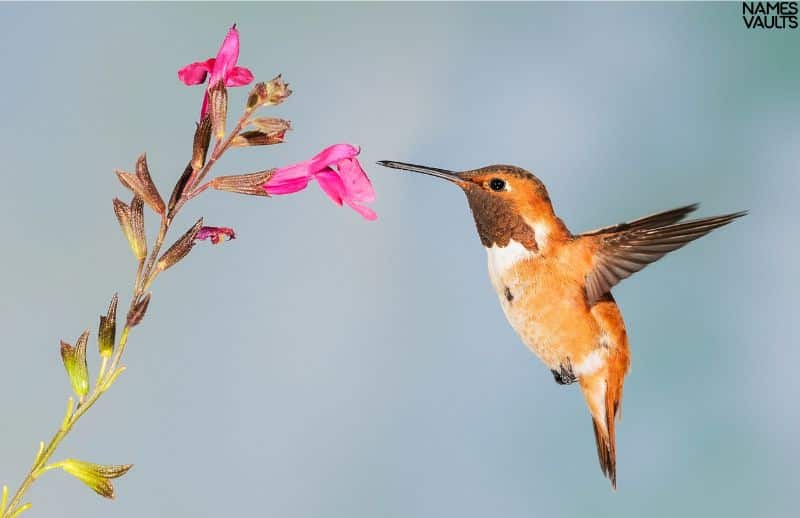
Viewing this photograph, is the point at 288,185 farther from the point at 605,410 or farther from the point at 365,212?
the point at 605,410

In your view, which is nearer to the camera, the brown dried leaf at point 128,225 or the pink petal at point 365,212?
the brown dried leaf at point 128,225

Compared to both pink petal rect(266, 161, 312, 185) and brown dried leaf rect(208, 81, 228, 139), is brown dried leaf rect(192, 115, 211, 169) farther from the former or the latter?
pink petal rect(266, 161, 312, 185)

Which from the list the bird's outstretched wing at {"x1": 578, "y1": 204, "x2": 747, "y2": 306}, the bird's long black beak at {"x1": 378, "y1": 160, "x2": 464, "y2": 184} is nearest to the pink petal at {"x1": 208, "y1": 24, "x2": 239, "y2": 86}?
the bird's long black beak at {"x1": 378, "y1": 160, "x2": 464, "y2": 184}

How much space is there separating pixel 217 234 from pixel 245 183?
0.12m

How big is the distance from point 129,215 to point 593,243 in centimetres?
132

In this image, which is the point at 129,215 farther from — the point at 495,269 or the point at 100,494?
the point at 495,269

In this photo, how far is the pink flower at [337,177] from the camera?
1.69m

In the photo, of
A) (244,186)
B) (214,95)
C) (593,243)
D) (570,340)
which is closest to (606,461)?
(570,340)

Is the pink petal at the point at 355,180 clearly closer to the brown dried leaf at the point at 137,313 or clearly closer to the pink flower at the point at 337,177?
the pink flower at the point at 337,177

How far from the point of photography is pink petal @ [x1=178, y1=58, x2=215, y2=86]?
1621mm

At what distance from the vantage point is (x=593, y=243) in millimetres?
2258

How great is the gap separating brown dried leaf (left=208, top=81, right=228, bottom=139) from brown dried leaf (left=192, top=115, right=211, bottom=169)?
1cm

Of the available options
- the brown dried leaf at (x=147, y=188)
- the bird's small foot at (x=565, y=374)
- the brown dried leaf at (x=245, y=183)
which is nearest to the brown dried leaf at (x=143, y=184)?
the brown dried leaf at (x=147, y=188)

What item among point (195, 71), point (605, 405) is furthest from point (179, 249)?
point (605, 405)
